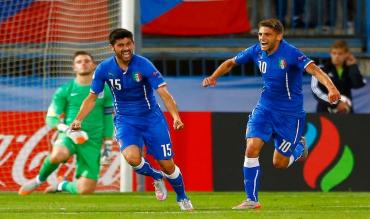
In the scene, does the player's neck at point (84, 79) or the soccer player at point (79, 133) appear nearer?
the soccer player at point (79, 133)

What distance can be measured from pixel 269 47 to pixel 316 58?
8.37m

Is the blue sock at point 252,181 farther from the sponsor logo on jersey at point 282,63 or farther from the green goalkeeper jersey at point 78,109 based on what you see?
the green goalkeeper jersey at point 78,109

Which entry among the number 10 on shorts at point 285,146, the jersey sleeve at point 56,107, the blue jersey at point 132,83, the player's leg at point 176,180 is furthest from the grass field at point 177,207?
the blue jersey at point 132,83

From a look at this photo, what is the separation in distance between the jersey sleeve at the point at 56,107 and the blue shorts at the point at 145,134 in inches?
136

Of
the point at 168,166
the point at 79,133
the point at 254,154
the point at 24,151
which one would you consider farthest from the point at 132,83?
the point at 24,151

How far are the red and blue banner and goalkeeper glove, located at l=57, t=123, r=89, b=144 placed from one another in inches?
162

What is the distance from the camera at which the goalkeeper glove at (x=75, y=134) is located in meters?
16.8

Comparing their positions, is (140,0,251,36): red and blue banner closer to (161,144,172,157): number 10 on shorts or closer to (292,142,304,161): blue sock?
(292,142,304,161): blue sock

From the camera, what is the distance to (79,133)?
55.1 feet

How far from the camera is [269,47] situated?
13.5 m

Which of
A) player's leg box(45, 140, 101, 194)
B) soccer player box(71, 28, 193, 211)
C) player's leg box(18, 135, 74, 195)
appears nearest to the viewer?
soccer player box(71, 28, 193, 211)

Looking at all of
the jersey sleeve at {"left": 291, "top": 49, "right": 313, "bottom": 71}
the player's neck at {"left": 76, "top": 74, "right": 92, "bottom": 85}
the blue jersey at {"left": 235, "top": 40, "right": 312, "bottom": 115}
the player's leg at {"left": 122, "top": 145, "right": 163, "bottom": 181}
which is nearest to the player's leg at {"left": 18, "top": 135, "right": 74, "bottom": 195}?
the player's neck at {"left": 76, "top": 74, "right": 92, "bottom": 85}

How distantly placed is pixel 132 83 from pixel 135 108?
12.4 inches

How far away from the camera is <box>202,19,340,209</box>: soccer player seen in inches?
530
